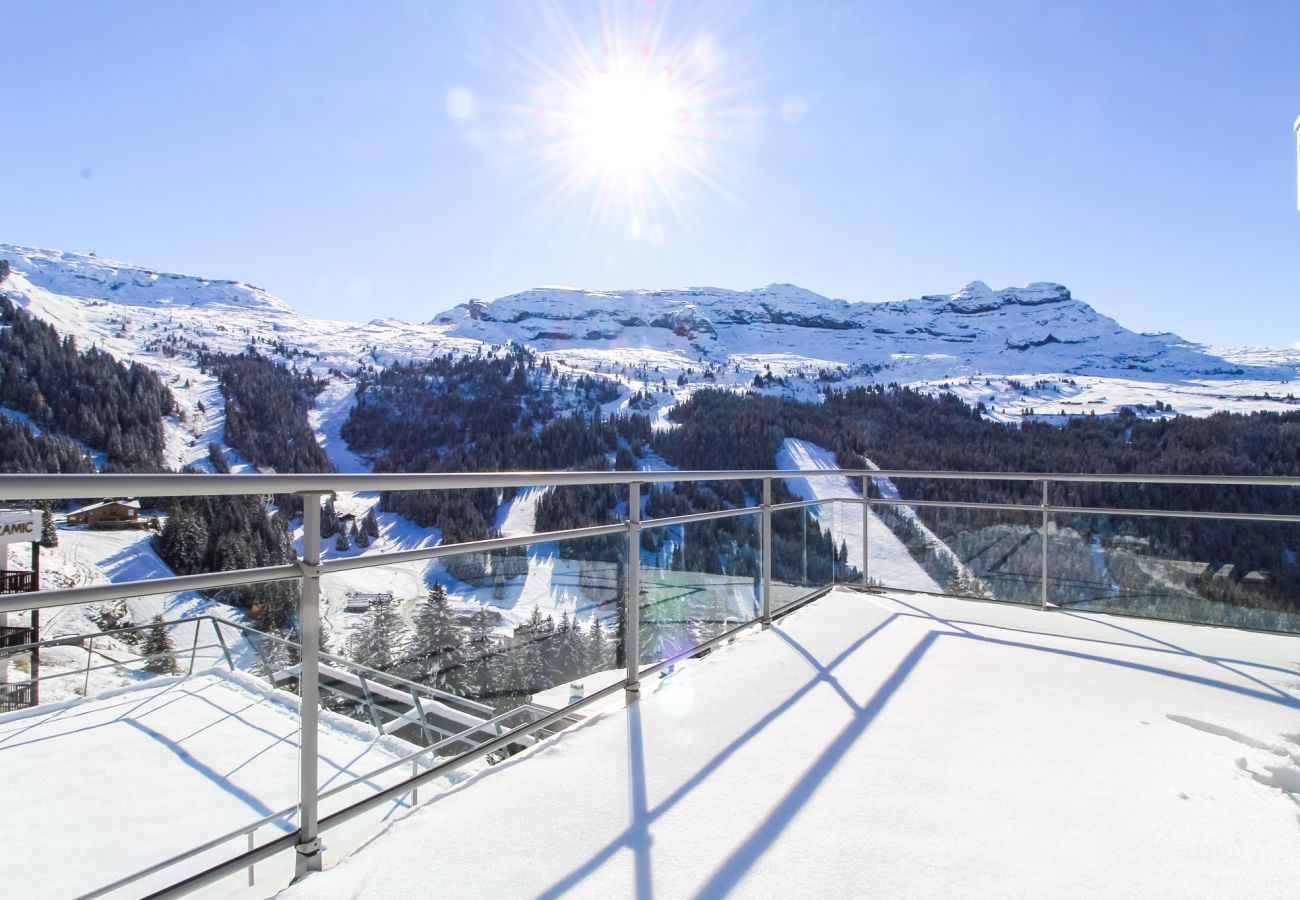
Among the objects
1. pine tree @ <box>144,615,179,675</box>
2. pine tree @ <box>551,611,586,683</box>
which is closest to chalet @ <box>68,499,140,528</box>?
pine tree @ <box>144,615,179,675</box>

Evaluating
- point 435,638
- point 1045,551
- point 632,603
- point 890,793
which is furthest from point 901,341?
point 435,638

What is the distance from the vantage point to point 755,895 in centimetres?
137

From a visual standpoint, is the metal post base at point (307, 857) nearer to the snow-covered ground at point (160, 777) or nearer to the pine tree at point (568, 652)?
the snow-covered ground at point (160, 777)

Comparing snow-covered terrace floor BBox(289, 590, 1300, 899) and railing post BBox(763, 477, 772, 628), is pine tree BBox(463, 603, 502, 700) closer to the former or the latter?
snow-covered terrace floor BBox(289, 590, 1300, 899)

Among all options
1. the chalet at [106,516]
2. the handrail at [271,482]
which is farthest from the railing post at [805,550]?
the chalet at [106,516]

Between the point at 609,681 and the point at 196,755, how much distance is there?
1418mm

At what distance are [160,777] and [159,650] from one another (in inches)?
16.6

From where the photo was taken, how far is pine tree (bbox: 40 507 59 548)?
1.58m

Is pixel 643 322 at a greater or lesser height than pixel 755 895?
greater

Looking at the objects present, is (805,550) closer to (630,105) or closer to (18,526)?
(18,526)

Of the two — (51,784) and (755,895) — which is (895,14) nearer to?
(755,895)

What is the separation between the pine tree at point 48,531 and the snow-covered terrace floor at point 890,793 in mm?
1099

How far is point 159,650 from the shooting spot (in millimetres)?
1688

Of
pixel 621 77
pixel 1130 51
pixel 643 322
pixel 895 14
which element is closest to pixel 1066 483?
pixel 895 14
